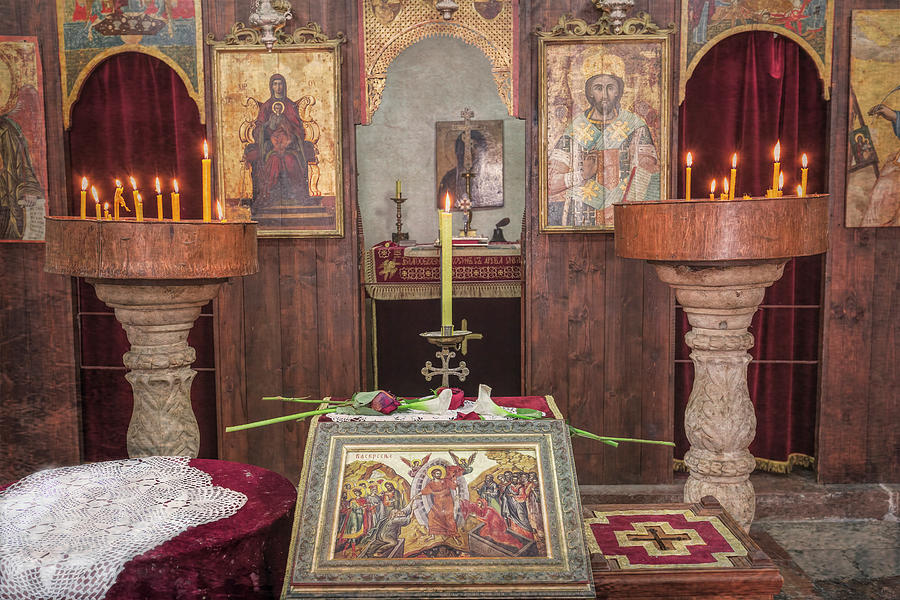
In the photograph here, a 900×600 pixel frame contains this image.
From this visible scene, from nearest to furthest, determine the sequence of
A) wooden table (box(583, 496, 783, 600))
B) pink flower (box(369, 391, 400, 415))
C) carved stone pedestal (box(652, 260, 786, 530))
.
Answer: wooden table (box(583, 496, 783, 600)), pink flower (box(369, 391, 400, 415)), carved stone pedestal (box(652, 260, 786, 530))

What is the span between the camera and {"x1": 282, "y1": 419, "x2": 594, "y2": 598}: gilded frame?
1.75m

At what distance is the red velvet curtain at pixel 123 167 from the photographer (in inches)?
169

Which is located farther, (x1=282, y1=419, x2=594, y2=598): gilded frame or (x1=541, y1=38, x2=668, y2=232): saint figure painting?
(x1=541, y1=38, x2=668, y2=232): saint figure painting

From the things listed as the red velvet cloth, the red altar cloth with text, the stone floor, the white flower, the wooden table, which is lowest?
the stone floor

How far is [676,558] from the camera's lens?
206 centimetres

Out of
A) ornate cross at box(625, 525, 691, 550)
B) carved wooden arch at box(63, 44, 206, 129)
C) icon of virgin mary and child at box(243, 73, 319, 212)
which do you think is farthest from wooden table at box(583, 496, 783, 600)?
carved wooden arch at box(63, 44, 206, 129)

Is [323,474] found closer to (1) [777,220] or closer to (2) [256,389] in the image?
(1) [777,220]

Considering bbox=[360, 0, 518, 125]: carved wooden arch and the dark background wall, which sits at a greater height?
bbox=[360, 0, 518, 125]: carved wooden arch

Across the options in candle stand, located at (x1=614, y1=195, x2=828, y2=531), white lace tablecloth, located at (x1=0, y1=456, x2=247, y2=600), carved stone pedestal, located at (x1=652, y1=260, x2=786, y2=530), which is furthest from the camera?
carved stone pedestal, located at (x1=652, y1=260, x2=786, y2=530)

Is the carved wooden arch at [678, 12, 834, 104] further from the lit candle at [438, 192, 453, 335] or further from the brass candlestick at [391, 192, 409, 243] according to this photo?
the brass candlestick at [391, 192, 409, 243]

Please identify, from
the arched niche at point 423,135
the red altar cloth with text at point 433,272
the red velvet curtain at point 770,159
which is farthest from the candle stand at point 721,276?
the arched niche at point 423,135

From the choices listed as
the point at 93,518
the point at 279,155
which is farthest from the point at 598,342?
the point at 93,518

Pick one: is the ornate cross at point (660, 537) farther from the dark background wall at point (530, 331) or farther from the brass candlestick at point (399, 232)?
the brass candlestick at point (399, 232)

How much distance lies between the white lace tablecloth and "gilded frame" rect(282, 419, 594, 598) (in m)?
0.26
